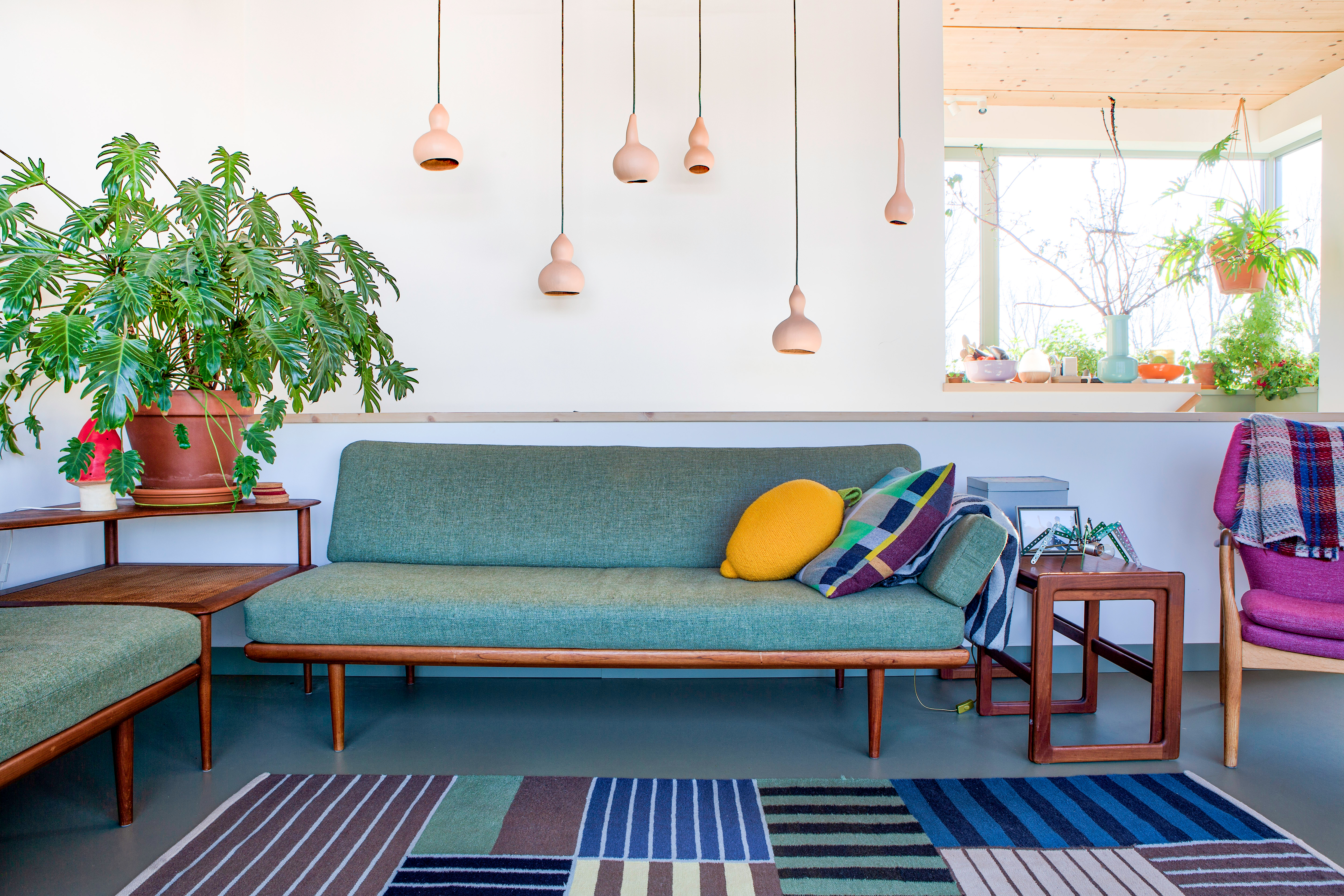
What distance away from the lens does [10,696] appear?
4.30 feet

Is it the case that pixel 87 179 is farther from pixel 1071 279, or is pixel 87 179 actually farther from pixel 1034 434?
pixel 1071 279

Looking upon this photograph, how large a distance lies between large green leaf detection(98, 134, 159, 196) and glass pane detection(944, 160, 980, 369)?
451 centimetres

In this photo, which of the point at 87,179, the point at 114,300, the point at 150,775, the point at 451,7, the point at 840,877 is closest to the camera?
the point at 840,877

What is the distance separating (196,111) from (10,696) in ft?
9.01

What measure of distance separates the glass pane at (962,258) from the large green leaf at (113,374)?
15.1 feet

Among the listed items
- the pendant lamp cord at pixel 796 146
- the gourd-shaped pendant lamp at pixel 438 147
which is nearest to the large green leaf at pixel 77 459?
the gourd-shaped pendant lamp at pixel 438 147

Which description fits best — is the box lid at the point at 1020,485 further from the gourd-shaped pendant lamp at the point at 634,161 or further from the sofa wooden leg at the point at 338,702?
the sofa wooden leg at the point at 338,702

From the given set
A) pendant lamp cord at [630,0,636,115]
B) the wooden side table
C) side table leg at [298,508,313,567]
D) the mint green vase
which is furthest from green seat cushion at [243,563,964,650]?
the mint green vase

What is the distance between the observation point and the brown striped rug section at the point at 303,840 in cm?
143

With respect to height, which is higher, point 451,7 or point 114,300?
point 451,7

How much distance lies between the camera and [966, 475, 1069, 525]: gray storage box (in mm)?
2391

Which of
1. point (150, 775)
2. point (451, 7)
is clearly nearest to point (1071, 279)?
point (451, 7)

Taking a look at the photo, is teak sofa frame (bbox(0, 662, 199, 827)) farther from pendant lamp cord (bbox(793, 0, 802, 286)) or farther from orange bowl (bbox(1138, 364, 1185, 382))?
orange bowl (bbox(1138, 364, 1185, 382))

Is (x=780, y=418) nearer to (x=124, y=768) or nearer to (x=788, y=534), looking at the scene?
(x=788, y=534)
